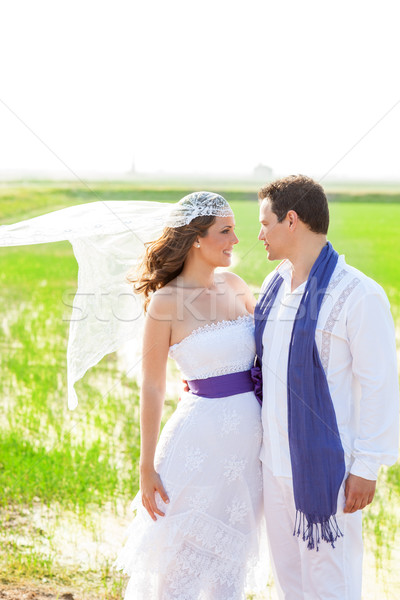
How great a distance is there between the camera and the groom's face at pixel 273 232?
263 centimetres

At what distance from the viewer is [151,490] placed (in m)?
→ 2.79

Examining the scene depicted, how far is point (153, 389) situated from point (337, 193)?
55915 mm

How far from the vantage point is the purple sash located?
283 cm

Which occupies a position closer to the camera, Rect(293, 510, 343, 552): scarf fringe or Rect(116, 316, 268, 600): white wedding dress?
Rect(293, 510, 343, 552): scarf fringe

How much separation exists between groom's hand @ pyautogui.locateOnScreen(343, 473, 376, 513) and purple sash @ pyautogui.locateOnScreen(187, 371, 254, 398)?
22.4 inches

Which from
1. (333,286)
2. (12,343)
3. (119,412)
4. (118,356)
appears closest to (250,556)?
(333,286)

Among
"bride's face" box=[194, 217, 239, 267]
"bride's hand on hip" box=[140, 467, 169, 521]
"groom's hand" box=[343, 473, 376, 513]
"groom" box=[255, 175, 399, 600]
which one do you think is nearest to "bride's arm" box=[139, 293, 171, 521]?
"bride's hand on hip" box=[140, 467, 169, 521]

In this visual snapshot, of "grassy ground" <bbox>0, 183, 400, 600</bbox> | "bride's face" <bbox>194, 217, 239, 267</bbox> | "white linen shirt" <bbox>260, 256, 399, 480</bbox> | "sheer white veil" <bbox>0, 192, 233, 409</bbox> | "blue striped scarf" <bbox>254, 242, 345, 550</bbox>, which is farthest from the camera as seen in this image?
"grassy ground" <bbox>0, 183, 400, 600</bbox>

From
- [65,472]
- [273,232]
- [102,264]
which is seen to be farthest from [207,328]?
[65,472]

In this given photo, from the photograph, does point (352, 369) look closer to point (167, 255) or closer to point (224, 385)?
point (224, 385)

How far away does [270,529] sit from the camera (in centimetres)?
273

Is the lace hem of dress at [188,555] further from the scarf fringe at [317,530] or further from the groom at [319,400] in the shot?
the scarf fringe at [317,530]

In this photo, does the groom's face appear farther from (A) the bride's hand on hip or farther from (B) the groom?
(A) the bride's hand on hip

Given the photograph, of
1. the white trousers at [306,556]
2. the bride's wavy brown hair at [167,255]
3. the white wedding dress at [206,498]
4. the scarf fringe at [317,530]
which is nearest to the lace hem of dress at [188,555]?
the white wedding dress at [206,498]
